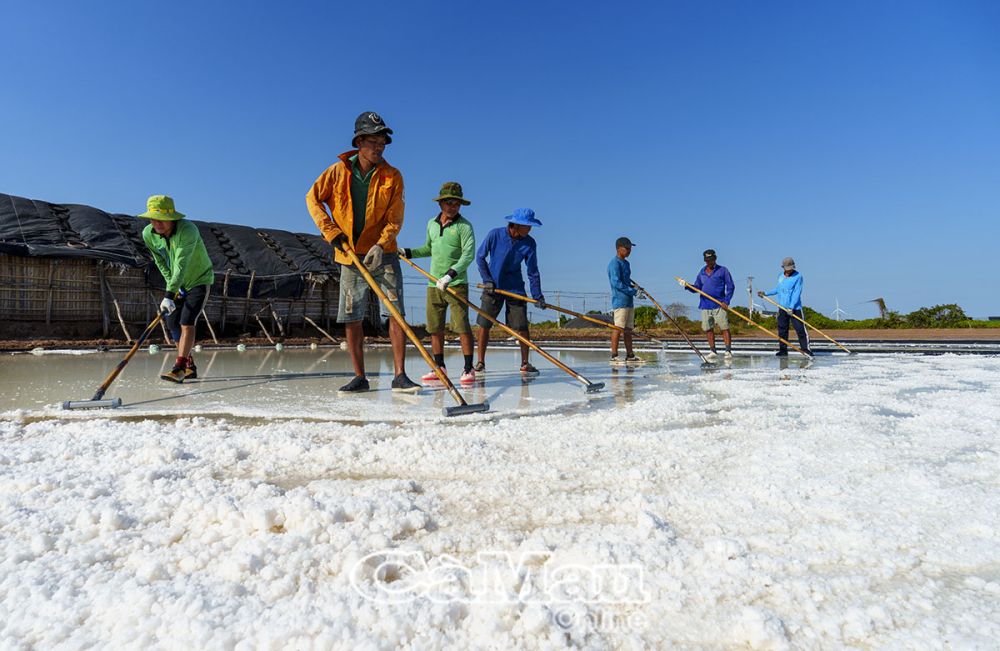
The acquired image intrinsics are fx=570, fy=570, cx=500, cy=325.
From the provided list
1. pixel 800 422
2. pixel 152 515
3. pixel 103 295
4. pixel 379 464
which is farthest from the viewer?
pixel 103 295

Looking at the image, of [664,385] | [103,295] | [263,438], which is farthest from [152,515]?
[103,295]

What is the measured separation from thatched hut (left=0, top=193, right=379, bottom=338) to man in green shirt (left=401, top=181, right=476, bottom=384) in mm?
9383

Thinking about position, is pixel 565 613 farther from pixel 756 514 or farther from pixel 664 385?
pixel 664 385

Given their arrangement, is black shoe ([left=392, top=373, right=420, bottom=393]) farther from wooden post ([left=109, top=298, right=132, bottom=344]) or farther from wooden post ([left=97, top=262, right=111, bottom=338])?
wooden post ([left=97, top=262, right=111, bottom=338])

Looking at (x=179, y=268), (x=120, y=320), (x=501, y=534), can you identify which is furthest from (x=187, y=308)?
(x=120, y=320)

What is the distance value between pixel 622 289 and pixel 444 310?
2.73 m

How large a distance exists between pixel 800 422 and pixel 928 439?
488mm

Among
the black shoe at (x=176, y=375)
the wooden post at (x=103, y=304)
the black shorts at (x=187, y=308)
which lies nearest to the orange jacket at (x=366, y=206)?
the black shorts at (x=187, y=308)

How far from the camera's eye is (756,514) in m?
1.39

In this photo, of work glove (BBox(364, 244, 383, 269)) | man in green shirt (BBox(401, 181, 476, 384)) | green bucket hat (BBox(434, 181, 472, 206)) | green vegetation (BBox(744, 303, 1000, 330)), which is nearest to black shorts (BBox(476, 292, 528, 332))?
man in green shirt (BBox(401, 181, 476, 384))

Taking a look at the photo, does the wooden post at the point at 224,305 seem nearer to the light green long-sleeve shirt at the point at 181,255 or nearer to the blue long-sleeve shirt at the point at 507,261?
the light green long-sleeve shirt at the point at 181,255

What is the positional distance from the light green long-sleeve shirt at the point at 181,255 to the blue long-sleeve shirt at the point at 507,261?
7.97 feet

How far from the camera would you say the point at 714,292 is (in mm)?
8102

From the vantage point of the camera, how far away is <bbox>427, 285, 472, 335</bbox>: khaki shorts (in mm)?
4863
